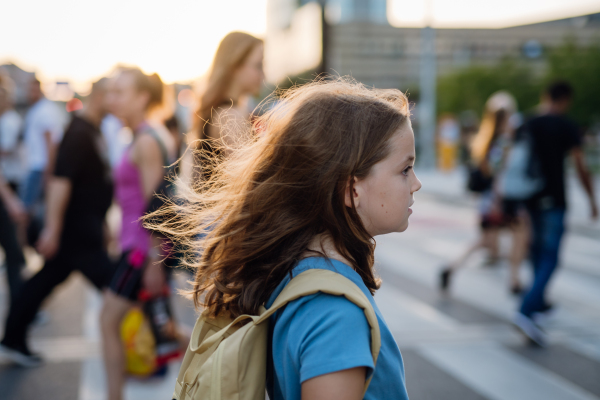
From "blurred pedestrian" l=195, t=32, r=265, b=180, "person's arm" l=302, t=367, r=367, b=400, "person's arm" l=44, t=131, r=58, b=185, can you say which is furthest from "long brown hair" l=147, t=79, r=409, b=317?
"person's arm" l=44, t=131, r=58, b=185

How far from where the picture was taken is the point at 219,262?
1.45 metres

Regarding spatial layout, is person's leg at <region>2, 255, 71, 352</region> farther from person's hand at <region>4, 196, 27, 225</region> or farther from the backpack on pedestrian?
the backpack on pedestrian

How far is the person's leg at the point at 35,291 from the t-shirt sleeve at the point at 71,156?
0.56 m

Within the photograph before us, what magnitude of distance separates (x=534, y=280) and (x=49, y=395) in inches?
143

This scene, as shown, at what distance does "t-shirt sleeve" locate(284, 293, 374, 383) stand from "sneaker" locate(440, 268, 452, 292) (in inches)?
210

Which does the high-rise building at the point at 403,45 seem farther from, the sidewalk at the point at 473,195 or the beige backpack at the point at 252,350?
the beige backpack at the point at 252,350

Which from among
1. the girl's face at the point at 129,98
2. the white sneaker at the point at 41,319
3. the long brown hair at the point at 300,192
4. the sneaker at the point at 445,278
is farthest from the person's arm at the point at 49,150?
the long brown hair at the point at 300,192

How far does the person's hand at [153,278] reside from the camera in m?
3.01

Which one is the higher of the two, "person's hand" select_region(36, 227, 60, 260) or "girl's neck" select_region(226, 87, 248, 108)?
"girl's neck" select_region(226, 87, 248, 108)

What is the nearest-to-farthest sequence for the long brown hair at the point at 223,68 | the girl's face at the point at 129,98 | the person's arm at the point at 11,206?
the long brown hair at the point at 223,68 < the girl's face at the point at 129,98 < the person's arm at the point at 11,206

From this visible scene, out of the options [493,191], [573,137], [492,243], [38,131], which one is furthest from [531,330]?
[38,131]

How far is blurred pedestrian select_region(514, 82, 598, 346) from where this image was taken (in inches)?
189

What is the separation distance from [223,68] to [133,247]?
1.01 metres

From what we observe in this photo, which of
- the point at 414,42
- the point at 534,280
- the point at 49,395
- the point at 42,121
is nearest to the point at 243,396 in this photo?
the point at 49,395
